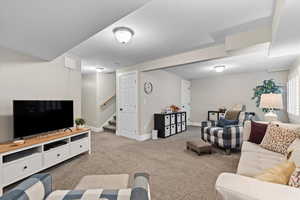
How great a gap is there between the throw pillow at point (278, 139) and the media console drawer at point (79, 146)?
3.16 metres

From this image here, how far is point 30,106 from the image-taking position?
2.40 m

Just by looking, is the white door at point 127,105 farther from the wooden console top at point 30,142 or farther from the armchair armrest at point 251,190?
the armchair armrest at point 251,190

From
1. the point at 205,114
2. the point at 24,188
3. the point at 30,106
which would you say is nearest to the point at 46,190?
the point at 24,188

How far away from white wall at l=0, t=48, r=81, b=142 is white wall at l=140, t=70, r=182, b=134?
1970 millimetres

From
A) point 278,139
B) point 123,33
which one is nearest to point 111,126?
point 123,33

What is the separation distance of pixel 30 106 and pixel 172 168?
252 cm

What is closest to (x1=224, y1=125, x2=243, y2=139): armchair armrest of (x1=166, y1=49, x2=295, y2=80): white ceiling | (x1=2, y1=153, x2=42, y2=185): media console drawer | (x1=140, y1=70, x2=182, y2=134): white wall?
(x1=166, y1=49, x2=295, y2=80): white ceiling

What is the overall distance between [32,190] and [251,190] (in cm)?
129

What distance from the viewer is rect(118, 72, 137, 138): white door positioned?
4.65 meters

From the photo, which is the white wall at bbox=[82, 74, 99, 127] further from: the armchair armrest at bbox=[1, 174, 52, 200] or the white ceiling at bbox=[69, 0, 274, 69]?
the armchair armrest at bbox=[1, 174, 52, 200]

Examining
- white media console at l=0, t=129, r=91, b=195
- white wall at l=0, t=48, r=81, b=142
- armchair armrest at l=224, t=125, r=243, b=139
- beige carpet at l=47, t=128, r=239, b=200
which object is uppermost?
white wall at l=0, t=48, r=81, b=142

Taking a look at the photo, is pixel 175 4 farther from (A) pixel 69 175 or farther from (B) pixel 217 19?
(A) pixel 69 175

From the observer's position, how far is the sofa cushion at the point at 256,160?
1562 mm

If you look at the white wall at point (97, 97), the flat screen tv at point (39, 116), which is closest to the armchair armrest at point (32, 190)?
the flat screen tv at point (39, 116)
